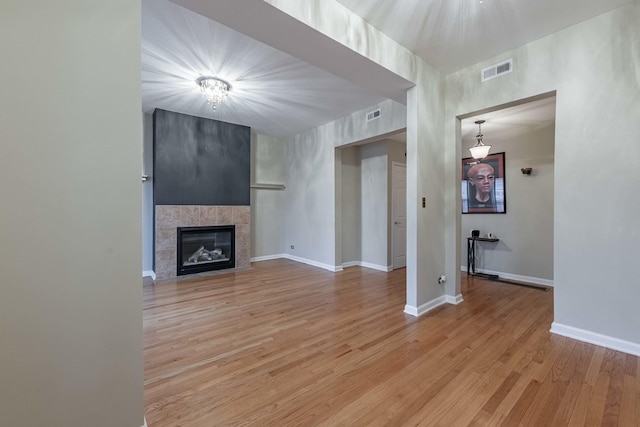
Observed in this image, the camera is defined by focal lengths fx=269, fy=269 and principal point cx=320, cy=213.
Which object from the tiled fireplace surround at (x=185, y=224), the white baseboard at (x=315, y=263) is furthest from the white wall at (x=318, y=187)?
the tiled fireplace surround at (x=185, y=224)

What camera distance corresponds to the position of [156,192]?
464 cm

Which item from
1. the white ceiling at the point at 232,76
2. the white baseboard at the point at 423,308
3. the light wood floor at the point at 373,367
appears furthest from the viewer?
the white baseboard at the point at 423,308

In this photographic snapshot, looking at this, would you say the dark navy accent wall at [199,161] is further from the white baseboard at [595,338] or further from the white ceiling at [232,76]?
the white baseboard at [595,338]

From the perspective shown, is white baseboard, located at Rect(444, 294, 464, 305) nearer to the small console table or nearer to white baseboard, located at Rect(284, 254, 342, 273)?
the small console table

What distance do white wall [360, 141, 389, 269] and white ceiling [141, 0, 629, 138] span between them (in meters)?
1.68

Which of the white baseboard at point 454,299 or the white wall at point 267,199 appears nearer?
the white baseboard at point 454,299

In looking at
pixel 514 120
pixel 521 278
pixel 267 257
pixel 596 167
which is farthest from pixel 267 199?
pixel 596 167

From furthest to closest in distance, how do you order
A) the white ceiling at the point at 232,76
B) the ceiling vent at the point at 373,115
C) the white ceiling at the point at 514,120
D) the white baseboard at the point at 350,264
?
the white baseboard at the point at 350,264, the ceiling vent at the point at 373,115, the white ceiling at the point at 514,120, the white ceiling at the point at 232,76

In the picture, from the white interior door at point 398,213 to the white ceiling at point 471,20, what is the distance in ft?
9.54

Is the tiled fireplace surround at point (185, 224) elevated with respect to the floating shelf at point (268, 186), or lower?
lower

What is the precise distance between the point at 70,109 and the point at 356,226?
517 cm

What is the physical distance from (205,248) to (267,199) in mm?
1902

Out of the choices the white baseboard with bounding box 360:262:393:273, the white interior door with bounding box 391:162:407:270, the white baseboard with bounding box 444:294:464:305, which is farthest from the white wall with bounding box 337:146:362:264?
the white baseboard with bounding box 444:294:464:305

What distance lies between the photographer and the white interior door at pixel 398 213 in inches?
220
